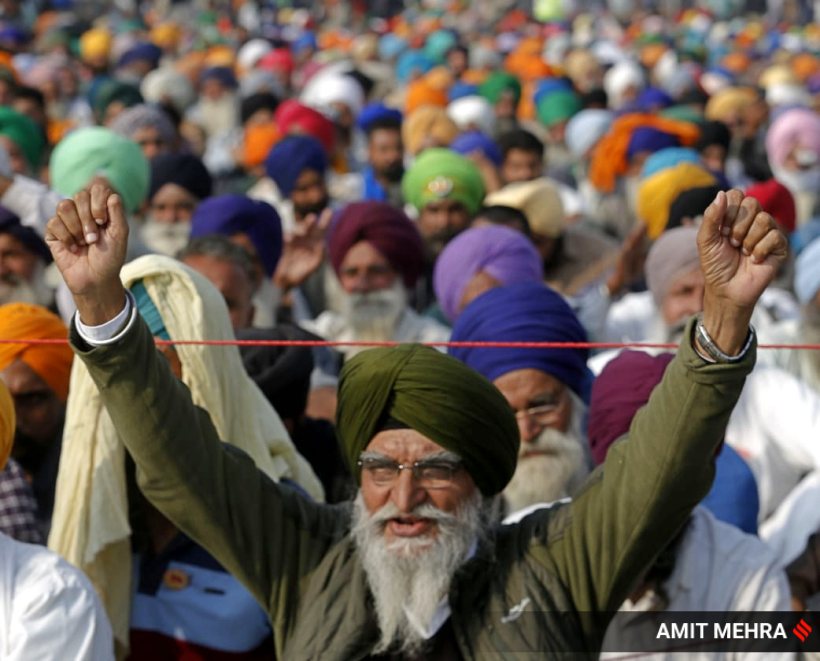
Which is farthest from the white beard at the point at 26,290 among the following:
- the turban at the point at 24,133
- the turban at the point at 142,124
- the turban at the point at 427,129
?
the turban at the point at 427,129

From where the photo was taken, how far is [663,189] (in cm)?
824

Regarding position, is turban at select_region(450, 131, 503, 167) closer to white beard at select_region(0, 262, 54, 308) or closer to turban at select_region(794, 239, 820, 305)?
turban at select_region(794, 239, 820, 305)

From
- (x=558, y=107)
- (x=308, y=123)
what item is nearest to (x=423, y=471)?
(x=308, y=123)

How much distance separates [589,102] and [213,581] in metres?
10.4

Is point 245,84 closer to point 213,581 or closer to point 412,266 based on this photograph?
point 412,266

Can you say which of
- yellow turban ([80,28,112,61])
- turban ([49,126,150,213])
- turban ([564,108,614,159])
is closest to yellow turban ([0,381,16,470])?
turban ([49,126,150,213])

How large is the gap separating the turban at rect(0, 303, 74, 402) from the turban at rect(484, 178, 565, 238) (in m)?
3.30

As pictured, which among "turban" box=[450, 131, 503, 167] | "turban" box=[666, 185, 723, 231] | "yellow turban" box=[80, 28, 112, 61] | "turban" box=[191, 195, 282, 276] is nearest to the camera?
"turban" box=[191, 195, 282, 276]

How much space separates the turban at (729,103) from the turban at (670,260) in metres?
7.86

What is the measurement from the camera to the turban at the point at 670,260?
5.86 m

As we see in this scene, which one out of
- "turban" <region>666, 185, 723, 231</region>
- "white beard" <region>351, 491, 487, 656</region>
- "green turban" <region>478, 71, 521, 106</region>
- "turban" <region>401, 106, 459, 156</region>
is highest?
"white beard" <region>351, 491, 487, 656</region>

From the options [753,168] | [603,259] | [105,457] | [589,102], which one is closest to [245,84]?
[589,102]

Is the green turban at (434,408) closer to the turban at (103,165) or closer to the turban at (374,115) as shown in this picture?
the turban at (103,165)

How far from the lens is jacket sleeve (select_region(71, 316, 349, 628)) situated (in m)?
3.03
